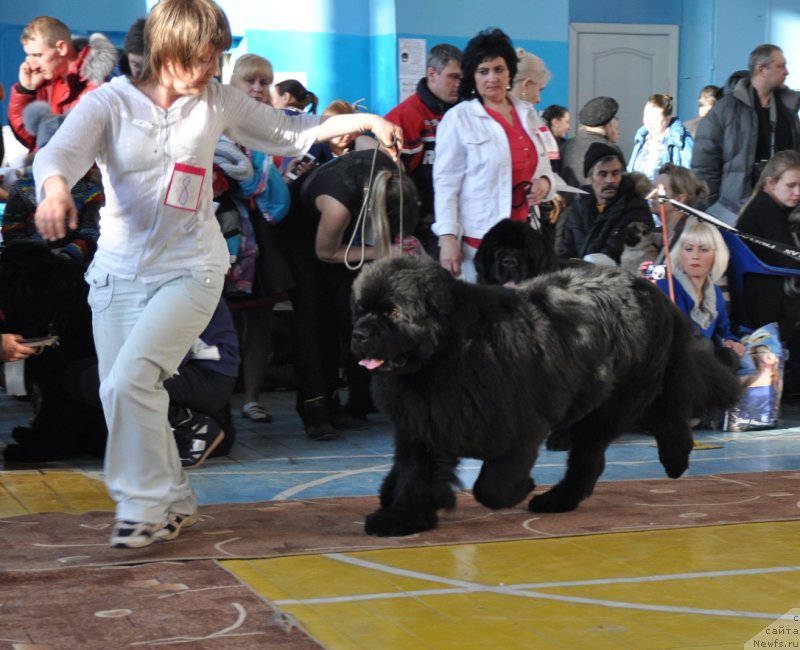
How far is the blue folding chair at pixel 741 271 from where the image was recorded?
7.43 meters

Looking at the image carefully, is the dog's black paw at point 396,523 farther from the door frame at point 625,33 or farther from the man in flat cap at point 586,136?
the door frame at point 625,33

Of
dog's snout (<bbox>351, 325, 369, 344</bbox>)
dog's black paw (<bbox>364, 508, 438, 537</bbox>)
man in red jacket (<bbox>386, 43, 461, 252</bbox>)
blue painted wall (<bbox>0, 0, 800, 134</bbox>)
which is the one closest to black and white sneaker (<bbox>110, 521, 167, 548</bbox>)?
dog's black paw (<bbox>364, 508, 438, 537</bbox>)

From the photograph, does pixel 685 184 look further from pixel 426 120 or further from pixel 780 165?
pixel 426 120

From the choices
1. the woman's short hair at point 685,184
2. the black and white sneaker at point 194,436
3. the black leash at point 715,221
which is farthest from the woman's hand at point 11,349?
the woman's short hair at point 685,184

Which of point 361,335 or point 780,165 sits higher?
point 780,165

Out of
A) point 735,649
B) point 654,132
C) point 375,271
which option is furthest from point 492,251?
point 654,132

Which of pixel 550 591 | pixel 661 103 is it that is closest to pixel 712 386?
pixel 550 591

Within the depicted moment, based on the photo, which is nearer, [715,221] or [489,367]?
[489,367]

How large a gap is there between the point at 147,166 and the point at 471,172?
8.43 feet

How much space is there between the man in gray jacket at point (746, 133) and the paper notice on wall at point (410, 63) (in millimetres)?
3797

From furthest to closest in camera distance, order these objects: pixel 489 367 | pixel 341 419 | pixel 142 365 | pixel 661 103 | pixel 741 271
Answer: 1. pixel 661 103
2. pixel 741 271
3. pixel 341 419
4. pixel 489 367
5. pixel 142 365

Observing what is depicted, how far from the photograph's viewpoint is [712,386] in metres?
5.04

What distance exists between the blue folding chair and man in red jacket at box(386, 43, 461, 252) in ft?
6.12

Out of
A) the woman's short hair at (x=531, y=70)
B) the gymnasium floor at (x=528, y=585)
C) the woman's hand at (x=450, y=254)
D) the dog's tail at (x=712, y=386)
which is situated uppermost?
the woman's short hair at (x=531, y=70)
